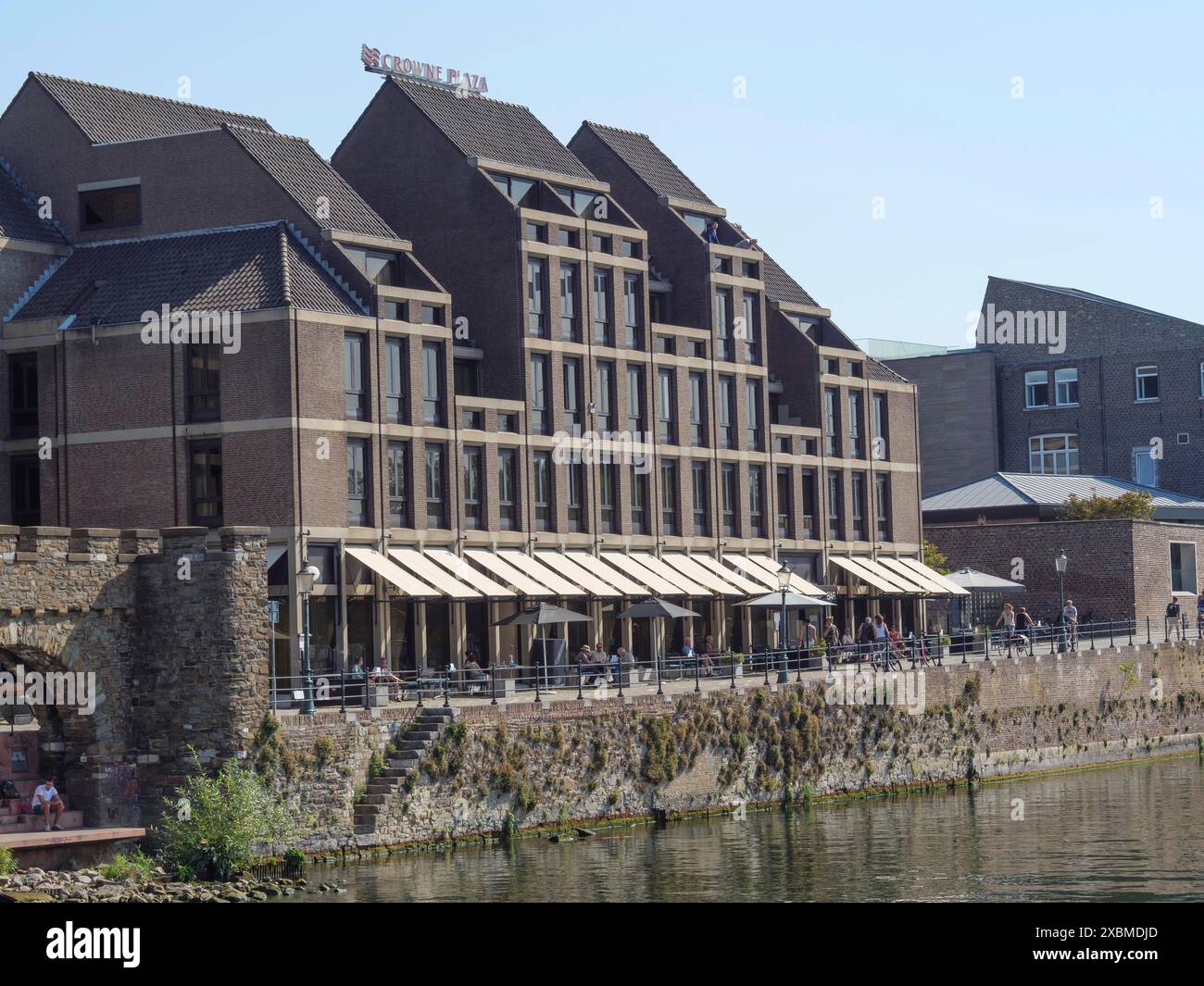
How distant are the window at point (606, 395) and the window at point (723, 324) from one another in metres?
5.36

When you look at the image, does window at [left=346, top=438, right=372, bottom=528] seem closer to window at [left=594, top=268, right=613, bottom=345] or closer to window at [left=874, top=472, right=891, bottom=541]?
window at [left=594, top=268, right=613, bottom=345]

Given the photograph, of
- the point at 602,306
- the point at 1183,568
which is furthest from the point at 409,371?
the point at 1183,568

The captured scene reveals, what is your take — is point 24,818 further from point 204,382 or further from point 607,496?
point 607,496

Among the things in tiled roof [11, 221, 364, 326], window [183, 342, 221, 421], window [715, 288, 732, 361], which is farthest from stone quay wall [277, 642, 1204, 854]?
window [715, 288, 732, 361]

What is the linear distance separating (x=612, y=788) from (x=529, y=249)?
19.0m

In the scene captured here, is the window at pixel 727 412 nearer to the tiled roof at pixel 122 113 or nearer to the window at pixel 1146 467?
the tiled roof at pixel 122 113

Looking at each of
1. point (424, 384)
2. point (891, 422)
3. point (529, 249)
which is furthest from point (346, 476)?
point (891, 422)

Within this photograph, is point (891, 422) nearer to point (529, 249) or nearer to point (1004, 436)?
point (529, 249)

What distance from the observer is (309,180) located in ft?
177

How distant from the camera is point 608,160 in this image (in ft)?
221

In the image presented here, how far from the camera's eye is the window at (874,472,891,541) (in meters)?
70.8

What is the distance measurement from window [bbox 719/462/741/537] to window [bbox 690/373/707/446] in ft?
4.20

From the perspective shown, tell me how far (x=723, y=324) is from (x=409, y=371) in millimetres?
15323

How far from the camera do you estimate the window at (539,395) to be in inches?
2292
